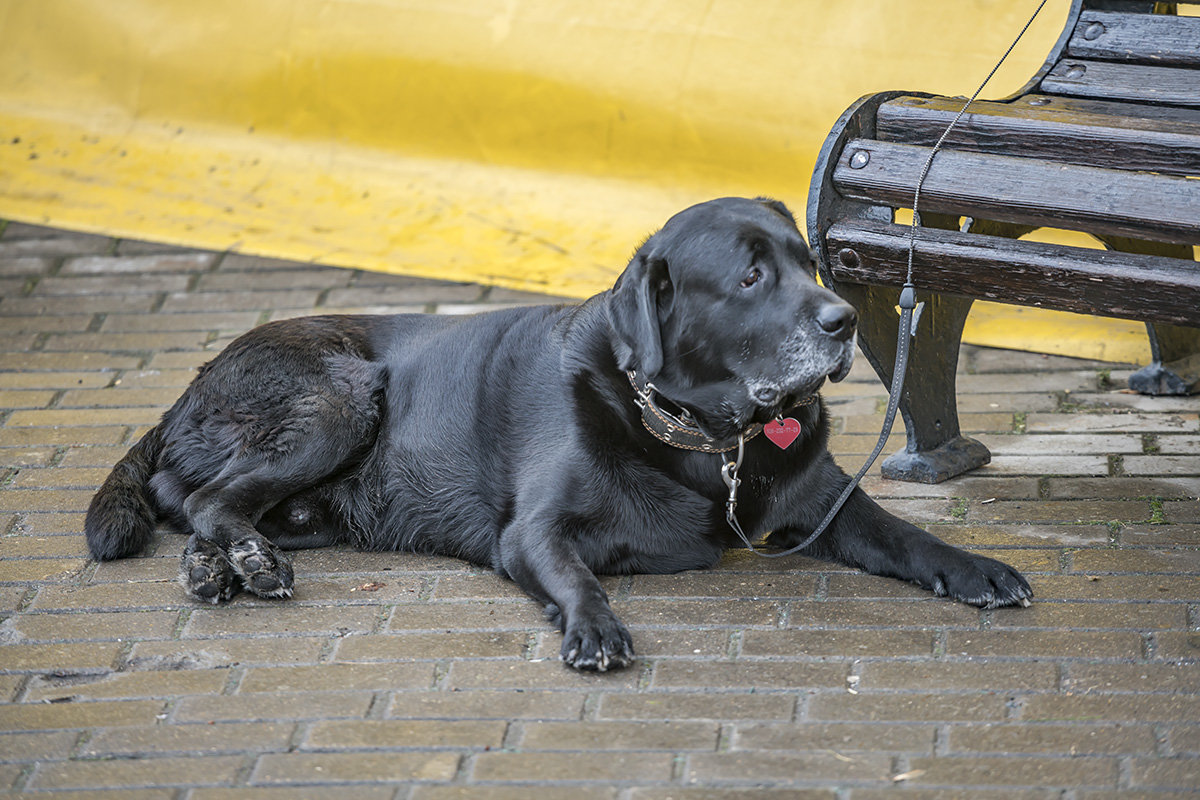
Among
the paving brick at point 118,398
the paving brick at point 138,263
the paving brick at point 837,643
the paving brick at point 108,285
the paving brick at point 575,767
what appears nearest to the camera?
the paving brick at point 575,767

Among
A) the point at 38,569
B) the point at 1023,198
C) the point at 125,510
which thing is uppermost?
the point at 1023,198

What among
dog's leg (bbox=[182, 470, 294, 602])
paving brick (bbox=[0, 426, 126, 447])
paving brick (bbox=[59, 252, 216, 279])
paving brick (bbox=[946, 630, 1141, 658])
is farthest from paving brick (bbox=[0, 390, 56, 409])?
paving brick (bbox=[946, 630, 1141, 658])

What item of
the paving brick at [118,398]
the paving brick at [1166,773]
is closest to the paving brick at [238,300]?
the paving brick at [118,398]

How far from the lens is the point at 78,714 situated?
2.83 meters

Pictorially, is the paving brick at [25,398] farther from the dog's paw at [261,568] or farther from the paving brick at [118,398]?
the dog's paw at [261,568]

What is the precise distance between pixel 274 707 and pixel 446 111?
4.11 metres

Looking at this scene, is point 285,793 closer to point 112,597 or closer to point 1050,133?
point 112,597

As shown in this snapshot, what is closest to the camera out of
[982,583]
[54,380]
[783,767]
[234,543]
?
[783,767]

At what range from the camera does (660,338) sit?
3.21m

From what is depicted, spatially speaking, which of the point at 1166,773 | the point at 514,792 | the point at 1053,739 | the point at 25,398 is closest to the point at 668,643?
the point at 514,792

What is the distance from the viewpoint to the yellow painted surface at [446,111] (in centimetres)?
579

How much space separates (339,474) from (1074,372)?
8.85 ft

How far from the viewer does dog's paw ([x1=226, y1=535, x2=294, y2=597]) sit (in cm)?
336

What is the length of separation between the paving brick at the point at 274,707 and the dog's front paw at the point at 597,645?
0.46 meters
